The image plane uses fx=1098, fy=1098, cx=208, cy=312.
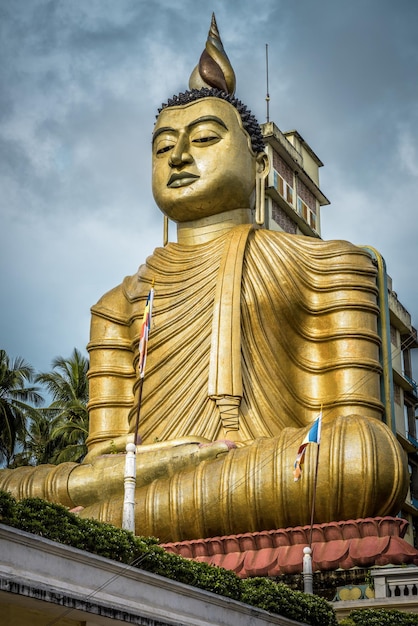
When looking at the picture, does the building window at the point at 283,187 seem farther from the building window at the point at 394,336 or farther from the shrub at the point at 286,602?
the shrub at the point at 286,602

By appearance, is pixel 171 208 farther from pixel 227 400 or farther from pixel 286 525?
pixel 286 525

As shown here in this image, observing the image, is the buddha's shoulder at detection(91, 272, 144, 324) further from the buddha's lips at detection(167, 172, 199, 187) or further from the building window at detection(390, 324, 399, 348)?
the building window at detection(390, 324, 399, 348)

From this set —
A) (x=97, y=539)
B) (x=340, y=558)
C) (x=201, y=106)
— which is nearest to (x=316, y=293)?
(x=201, y=106)

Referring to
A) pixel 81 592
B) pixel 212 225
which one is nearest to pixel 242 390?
pixel 212 225

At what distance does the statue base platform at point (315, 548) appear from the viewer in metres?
11.1

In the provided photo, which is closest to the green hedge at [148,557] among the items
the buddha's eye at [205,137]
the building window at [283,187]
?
the buddha's eye at [205,137]

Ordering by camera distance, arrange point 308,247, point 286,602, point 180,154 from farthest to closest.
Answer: point 180,154
point 308,247
point 286,602

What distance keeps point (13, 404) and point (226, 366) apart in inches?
266

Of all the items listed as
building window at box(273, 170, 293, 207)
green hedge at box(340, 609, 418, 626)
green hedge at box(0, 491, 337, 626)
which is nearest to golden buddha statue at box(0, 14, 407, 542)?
green hedge at box(340, 609, 418, 626)

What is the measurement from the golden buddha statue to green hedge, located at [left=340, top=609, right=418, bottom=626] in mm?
2302

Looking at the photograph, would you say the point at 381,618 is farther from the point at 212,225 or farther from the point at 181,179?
the point at 181,179

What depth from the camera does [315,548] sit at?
1146 centimetres

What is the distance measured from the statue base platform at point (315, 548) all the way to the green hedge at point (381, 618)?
164 centimetres

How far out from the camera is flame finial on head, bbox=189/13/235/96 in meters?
16.4
